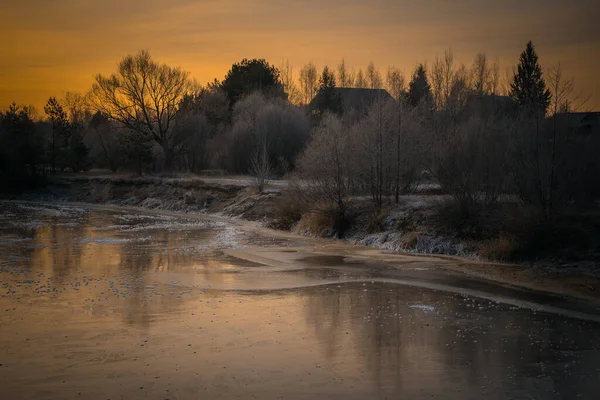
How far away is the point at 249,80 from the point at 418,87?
18.9m

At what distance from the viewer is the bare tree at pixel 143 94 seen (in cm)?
5797

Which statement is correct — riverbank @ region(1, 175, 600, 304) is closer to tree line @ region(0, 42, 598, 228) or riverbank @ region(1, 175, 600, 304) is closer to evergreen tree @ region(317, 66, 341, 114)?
tree line @ region(0, 42, 598, 228)

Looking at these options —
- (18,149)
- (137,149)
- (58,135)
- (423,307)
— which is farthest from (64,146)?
(423,307)

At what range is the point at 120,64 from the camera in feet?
191

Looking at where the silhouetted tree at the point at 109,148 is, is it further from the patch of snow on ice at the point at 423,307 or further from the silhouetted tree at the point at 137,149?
the patch of snow on ice at the point at 423,307

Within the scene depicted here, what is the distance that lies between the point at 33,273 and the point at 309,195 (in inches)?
581

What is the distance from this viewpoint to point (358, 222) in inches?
1132

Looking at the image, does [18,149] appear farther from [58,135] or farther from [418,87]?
[418,87]

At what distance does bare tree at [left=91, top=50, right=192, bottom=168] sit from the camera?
190 ft

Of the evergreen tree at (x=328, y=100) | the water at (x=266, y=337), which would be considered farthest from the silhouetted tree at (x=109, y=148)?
the water at (x=266, y=337)

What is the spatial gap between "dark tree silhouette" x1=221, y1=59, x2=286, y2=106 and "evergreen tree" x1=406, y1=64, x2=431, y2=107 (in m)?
14.2

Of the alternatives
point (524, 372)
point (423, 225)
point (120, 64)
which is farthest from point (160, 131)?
point (524, 372)

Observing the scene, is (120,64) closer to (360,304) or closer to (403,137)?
(403,137)

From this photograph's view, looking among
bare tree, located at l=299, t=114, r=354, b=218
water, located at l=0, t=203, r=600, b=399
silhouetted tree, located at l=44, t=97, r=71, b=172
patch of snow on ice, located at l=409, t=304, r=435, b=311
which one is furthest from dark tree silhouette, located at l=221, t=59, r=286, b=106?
patch of snow on ice, located at l=409, t=304, r=435, b=311
